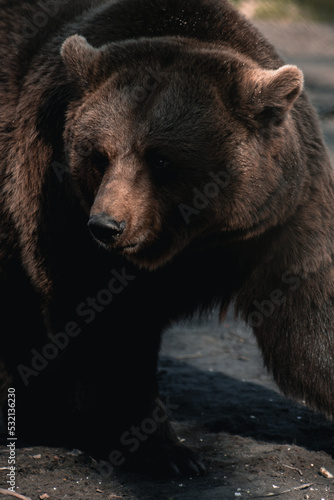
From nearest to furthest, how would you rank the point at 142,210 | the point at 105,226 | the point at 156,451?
1. the point at 105,226
2. the point at 142,210
3. the point at 156,451

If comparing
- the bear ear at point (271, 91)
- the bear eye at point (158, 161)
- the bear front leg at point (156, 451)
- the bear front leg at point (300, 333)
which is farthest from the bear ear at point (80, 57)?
the bear front leg at point (156, 451)

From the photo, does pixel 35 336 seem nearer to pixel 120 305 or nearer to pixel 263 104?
pixel 120 305

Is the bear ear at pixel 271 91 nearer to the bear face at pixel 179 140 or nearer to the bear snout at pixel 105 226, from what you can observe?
the bear face at pixel 179 140

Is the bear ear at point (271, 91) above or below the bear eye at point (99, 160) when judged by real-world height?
above

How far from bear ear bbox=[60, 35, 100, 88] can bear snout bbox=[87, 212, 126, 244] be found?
0.87 m

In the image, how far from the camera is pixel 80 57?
4.07m

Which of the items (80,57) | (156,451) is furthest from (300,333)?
(80,57)

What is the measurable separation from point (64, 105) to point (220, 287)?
4.14 feet

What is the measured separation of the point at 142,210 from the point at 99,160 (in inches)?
14.1

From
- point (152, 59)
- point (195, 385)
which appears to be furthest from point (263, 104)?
point (195, 385)

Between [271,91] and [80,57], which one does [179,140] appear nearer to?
[271,91]

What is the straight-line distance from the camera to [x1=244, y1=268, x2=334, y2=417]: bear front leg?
4.39m

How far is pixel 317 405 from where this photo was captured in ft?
15.4

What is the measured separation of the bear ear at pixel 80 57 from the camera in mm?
4066
